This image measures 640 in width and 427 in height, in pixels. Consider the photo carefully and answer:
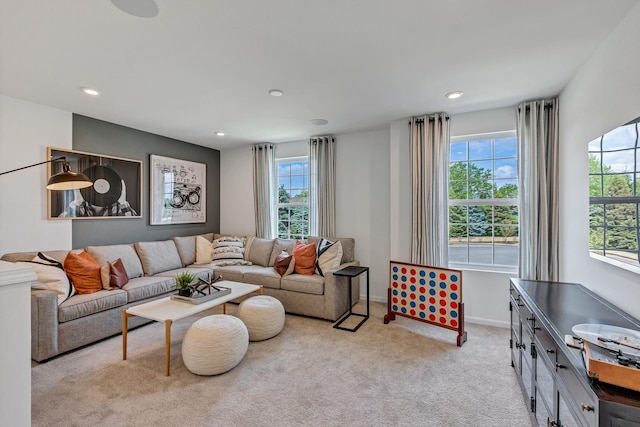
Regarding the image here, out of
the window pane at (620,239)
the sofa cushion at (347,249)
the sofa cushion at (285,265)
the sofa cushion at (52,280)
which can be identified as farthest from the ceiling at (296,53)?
the sofa cushion at (285,265)

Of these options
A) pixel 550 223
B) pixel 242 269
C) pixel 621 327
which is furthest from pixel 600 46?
pixel 242 269

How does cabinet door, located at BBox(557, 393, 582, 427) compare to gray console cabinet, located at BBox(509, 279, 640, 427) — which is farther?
cabinet door, located at BBox(557, 393, 582, 427)

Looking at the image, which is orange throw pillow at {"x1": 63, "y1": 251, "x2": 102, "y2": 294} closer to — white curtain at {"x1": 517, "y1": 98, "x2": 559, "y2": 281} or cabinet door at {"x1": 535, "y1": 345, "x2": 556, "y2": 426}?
cabinet door at {"x1": 535, "y1": 345, "x2": 556, "y2": 426}

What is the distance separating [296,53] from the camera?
221cm

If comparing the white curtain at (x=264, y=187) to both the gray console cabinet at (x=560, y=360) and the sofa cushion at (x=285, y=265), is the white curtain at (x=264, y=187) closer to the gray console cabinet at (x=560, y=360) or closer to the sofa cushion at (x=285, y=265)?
the sofa cushion at (x=285, y=265)

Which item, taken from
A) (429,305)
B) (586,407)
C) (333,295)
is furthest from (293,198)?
(586,407)

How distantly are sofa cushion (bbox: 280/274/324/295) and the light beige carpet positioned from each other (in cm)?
69

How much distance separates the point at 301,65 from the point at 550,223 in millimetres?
2920

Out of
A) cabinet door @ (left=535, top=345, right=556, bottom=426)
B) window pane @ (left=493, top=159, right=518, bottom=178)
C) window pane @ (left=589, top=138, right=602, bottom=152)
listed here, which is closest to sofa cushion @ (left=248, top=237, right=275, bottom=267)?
→ window pane @ (left=493, top=159, right=518, bottom=178)

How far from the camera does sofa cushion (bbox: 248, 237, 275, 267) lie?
4.65 metres

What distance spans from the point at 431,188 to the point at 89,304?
152 inches

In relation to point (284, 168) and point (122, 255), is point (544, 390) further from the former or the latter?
point (284, 168)

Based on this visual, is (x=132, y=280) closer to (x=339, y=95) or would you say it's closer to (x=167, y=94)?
(x=167, y=94)

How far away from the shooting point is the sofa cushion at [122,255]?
3.47 meters
